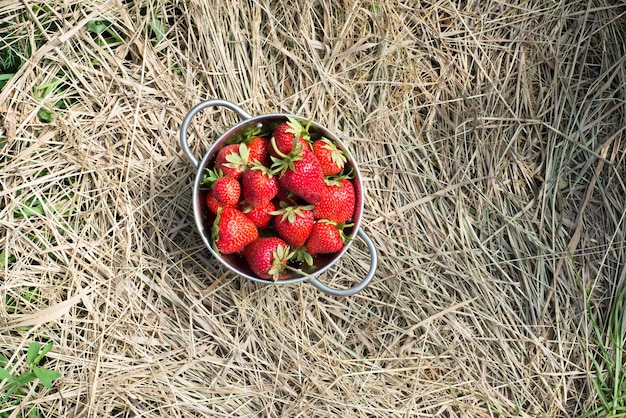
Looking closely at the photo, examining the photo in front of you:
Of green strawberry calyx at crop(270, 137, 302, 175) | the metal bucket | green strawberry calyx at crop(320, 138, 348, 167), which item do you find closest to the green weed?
the metal bucket

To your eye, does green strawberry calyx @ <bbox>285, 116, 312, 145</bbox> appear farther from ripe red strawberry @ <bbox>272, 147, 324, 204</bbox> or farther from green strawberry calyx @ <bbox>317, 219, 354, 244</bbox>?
green strawberry calyx @ <bbox>317, 219, 354, 244</bbox>

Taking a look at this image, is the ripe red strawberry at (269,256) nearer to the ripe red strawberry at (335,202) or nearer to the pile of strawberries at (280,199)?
the pile of strawberries at (280,199)

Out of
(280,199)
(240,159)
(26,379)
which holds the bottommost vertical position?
(26,379)

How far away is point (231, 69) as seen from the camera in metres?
1.39

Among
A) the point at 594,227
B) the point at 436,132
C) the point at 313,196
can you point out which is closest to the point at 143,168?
the point at 313,196

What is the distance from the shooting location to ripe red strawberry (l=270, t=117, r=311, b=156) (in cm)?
117

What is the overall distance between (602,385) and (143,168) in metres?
1.30

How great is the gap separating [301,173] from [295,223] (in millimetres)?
116

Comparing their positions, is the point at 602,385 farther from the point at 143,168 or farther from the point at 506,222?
the point at 143,168

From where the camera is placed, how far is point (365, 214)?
55.8 inches

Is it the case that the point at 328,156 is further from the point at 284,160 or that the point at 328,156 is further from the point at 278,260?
the point at 278,260

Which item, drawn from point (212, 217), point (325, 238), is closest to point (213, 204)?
point (212, 217)

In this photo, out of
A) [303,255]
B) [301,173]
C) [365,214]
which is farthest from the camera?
[365,214]

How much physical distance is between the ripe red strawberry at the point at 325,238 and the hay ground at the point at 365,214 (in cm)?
20
